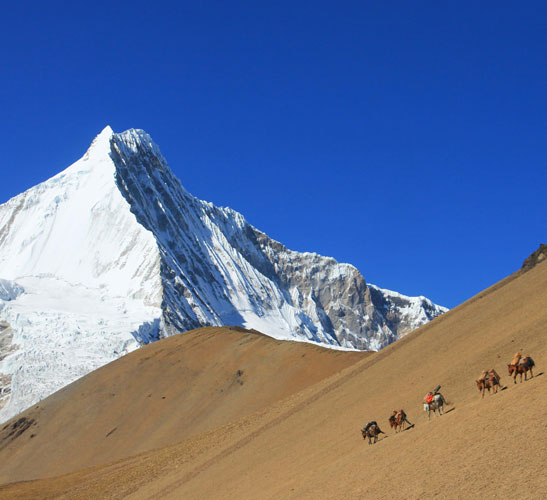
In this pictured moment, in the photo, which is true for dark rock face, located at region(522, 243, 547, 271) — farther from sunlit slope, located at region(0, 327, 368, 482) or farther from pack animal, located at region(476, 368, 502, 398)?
pack animal, located at region(476, 368, 502, 398)

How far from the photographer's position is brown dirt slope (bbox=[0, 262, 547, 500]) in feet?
57.8

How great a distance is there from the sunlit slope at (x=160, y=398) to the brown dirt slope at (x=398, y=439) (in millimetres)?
12218

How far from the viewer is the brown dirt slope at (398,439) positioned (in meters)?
17.6

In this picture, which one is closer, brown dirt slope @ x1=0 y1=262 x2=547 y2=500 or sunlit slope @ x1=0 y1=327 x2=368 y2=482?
brown dirt slope @ x1=0 y1=262 x2=547 y2=500

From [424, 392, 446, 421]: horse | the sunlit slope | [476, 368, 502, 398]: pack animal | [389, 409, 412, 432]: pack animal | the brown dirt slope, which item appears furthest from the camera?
the sunlit slope

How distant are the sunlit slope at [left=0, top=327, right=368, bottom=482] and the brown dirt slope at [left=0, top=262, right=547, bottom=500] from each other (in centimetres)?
1222

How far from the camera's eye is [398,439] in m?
23.2

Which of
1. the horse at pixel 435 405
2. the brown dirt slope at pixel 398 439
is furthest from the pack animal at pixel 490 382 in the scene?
the horse at pixel 435 405

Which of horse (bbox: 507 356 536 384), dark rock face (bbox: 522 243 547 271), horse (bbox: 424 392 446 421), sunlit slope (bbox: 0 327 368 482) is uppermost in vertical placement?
sunlit slope (bbox: 0 327 368 482)

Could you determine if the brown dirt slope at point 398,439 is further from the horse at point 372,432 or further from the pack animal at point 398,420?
the pack animal at point 398,420

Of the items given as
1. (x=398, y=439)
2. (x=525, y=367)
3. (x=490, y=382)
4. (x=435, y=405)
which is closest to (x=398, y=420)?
(x=435, y=405)

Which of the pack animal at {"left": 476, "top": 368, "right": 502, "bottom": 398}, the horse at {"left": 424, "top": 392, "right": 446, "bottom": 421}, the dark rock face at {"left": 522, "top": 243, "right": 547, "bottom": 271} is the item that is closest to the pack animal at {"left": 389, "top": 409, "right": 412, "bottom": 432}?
the horse at {"left": 424, "top": 392, "right": 446, "bottom": 421}

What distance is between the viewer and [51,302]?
168000 millimetres

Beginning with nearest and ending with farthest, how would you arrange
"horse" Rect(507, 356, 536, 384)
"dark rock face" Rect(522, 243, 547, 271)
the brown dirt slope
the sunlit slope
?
the brown dirt slope → "horse" Rect(507, 356, 536, 384) → "dark rock face" Rect(522, 243, 547, 271) → the sunlit slope
